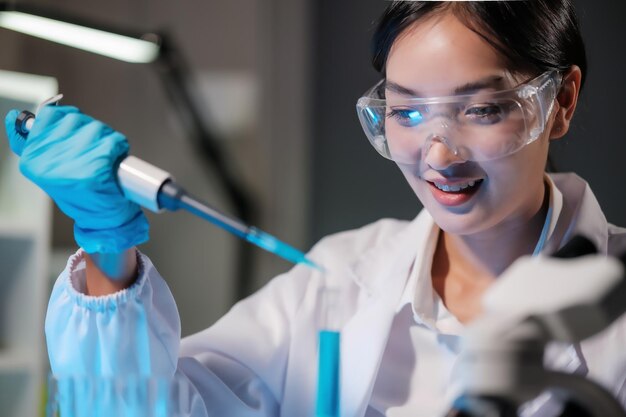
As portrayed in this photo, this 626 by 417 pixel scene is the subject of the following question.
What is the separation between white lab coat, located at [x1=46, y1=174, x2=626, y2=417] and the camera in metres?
1.00

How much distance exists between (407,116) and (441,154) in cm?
9

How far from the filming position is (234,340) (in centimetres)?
125

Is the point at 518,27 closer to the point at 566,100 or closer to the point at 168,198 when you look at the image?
the point at 566,100

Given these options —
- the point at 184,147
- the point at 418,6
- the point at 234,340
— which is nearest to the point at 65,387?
the point at 234,340

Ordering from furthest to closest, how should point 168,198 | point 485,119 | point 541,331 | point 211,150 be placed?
point 211,150 < point 485,119 < point 168,198 < point 541,331

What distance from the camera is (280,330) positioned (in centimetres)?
129

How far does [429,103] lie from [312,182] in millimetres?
1375

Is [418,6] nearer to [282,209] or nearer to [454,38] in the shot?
[454,38]

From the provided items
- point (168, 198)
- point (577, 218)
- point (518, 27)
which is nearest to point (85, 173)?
point (168, 198)

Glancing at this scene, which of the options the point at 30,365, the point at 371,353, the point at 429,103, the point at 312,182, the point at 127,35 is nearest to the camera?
the point at 429,103

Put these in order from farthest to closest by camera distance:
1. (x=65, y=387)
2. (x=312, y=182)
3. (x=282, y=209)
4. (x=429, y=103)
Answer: (x=282, y=209)
(x=312, y=182)
(x=429, y=103)
(x=65, y=387)

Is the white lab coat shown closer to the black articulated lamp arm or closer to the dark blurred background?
the dark blurred background

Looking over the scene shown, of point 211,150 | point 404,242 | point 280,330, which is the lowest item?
point 211,150

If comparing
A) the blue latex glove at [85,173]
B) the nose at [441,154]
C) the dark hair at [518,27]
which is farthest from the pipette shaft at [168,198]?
the dark hair at [518,27]
